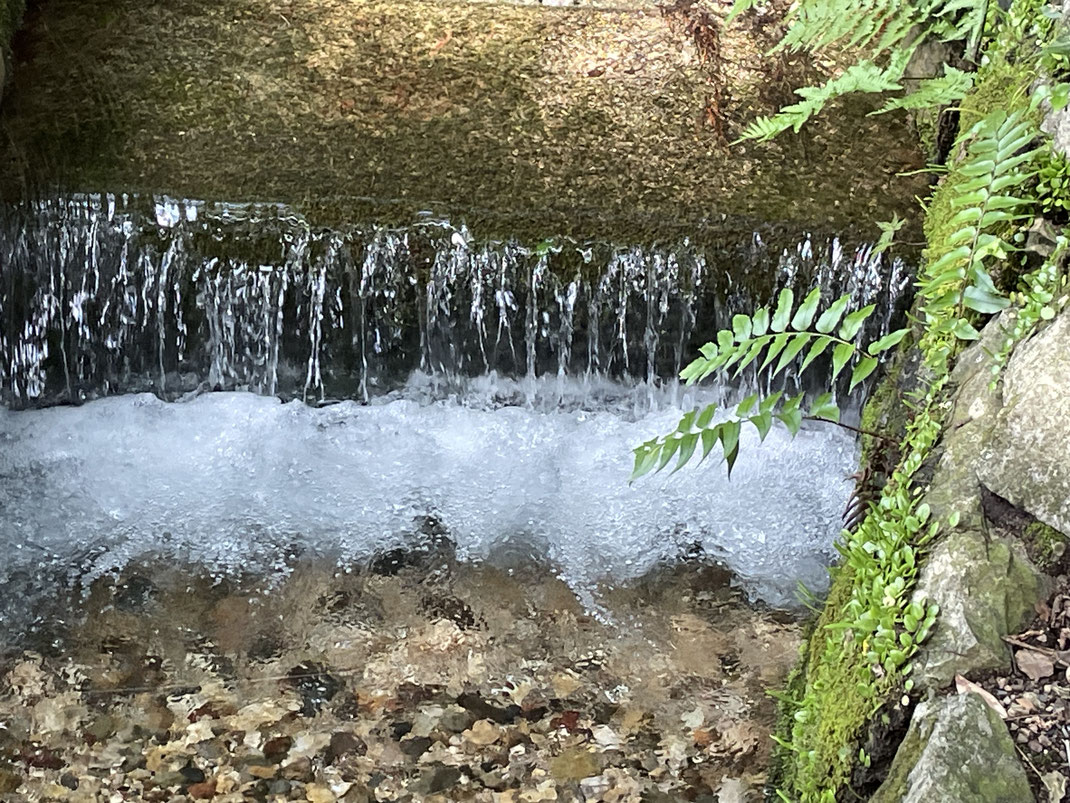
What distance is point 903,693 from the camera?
1.85m

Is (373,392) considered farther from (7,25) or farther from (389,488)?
(7,25)

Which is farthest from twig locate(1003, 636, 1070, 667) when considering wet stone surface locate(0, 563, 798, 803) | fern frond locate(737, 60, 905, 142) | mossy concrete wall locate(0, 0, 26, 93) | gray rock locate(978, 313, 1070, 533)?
mossy concrete wall locate(0, 0, 26, 93)

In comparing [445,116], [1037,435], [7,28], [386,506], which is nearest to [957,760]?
[1037,435]

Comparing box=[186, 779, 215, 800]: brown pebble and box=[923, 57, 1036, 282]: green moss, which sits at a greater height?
box=[923, 57, 1036, 282]: green moss

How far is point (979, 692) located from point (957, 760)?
0.15m

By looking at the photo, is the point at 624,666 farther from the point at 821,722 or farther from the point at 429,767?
the point at 821,722

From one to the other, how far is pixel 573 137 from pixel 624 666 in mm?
2245

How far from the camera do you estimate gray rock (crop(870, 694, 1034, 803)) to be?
63.7 inches

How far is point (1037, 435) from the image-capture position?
1954 millimetres

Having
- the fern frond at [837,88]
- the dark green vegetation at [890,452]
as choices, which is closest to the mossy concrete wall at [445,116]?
the fern frond at [837,88]

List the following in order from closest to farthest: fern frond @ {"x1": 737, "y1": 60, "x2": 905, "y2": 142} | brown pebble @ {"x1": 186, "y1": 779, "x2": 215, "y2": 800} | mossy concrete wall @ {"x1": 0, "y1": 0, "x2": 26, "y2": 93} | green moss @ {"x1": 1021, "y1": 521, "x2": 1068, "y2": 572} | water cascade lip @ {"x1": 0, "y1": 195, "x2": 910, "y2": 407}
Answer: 1. green moss @ {"x1": 1021, "y1": 521, "x2": 1068, "y2": 572}
2. brown pebble @ {"x1": 186, "y1": 779, "x2": 215, "y2": 800}
3. fern frond @ {"x1": 737, "y1": 60, "x2": 905, "y2": 142}
4. water cascade lip @ {"x1": 0, "y1": 195, "x2": 910, "y2": 407}
5. mossy concrete wall @ {"x1": 0, "y1": 0, "x2": 26, "y2": 93}

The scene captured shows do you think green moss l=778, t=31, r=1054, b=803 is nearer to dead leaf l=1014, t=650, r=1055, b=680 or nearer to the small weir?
dead leaf l=1014, t=650, r=1055, b=680

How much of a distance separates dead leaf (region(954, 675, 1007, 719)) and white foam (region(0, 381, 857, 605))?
1600 mm

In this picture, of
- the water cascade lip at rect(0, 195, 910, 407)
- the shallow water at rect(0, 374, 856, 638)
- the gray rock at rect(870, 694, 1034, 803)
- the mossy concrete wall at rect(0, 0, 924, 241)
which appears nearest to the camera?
the gray rock at rect(870, 694, 1034, 803)
